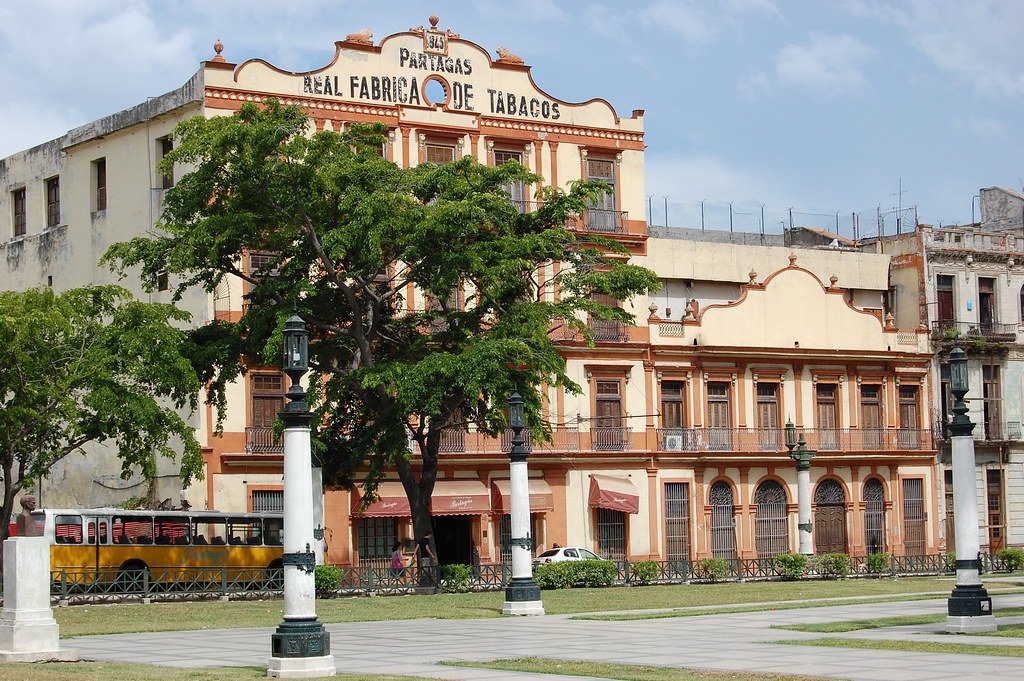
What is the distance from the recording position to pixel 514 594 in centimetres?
2861

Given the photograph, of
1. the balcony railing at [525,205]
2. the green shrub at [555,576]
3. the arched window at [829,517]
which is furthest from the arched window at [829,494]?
the green shrub at [555,576]

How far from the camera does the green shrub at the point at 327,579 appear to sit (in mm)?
35766

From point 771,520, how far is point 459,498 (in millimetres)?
11887

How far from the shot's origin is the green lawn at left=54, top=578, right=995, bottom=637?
90.9 feet

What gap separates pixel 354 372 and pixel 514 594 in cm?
1061

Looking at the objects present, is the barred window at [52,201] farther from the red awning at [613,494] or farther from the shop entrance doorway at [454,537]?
the red awning at [613,494]

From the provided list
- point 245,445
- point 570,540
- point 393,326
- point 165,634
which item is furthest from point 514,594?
point 570,540

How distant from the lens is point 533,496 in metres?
47.5

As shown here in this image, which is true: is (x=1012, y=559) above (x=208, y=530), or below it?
below

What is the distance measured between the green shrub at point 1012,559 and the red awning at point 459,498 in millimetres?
15815

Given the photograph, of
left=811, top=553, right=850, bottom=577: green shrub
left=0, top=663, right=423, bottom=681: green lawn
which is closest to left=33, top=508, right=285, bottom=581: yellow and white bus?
left=811, top=553, right=850, bottom=577: green shrub

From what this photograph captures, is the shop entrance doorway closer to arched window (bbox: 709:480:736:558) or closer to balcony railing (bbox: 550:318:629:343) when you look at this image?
balcony railing (bbox: 550:318:629:343)

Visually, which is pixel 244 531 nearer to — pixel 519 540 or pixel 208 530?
pixel 208 530

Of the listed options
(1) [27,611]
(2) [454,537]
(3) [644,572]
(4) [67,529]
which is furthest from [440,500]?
(1) [27,611]
